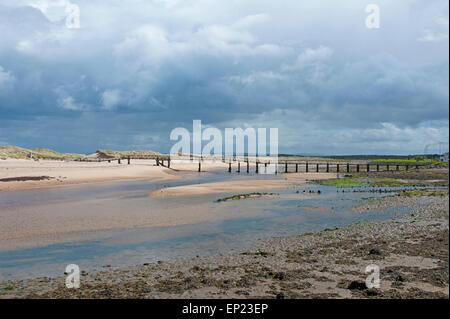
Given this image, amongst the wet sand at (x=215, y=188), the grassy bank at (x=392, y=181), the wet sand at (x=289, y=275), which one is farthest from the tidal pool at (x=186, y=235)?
the grassy bank at (x=392, y=181)

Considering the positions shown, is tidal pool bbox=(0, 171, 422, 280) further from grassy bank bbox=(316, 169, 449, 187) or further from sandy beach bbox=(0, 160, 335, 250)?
grassy bank bbox=(316, 169, 449, 187)

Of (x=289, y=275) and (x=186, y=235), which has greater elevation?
(x=289, y=275)

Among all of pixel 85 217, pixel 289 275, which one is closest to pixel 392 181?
pixel 85 217

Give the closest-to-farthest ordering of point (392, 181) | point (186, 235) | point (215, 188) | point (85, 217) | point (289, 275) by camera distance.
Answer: point (289, 275) < point (186, 235) < point (85, 217) < point (215, 188) < point (392, 181)

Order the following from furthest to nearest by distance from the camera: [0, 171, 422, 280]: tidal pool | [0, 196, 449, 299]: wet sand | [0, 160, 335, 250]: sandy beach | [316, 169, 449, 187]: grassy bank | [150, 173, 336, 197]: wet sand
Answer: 1. [316, 169, 449, 187]: grassy bank
2. [150, 173, 336, 197]: wet sand
3. [0, 160, 335, 250]: sandy beach
4. [0, 171, 422, 280]: tidal pool
5. [0, 196, 449, 299]: wet sand

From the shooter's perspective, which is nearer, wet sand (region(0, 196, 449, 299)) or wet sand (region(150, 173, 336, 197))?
wet sand (region(0, 196, 449, 299))

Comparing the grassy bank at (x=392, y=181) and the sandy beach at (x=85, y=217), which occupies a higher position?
the grassy bank at (x=392, y=181)

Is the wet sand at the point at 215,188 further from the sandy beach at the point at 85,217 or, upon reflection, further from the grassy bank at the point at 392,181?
the grassy bank at the point at 392,181

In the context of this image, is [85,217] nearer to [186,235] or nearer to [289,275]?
[186,235]

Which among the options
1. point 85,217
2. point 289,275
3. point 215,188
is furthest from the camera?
point 215,188

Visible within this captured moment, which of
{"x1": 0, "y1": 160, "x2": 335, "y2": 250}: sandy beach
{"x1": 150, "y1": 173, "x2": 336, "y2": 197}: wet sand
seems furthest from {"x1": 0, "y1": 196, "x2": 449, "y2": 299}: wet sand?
{"x1": 150, "y1": 173, "x2": 336, "y2": 197}: wet sand

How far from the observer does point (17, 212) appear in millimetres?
19469
